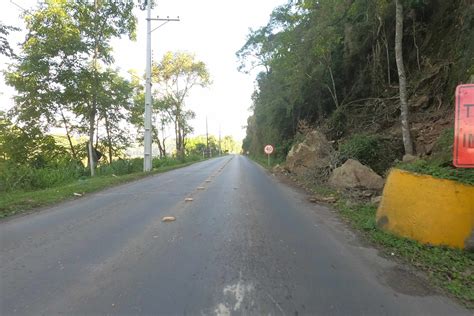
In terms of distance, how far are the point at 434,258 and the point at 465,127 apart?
5.66 feet

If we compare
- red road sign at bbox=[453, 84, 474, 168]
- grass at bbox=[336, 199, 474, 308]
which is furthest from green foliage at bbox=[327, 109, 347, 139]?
red road sign at bbox=[453, 84, 474, 168]

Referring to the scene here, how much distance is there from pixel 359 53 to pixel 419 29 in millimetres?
3095

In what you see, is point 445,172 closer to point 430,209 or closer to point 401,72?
point 430,209

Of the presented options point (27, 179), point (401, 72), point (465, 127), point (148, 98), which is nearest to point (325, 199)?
point (401, 72)

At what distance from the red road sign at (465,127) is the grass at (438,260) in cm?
123

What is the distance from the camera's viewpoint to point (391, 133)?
11.6 m

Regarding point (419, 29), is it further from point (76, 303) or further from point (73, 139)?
point (73, 139)

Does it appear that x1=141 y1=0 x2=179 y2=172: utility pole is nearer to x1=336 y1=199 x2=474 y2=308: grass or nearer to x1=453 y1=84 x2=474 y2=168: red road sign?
x1=336 y1=199 x2=474 y2=308: grass

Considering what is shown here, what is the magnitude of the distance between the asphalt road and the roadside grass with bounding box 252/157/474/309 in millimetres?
231

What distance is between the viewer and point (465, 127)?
12.5ft

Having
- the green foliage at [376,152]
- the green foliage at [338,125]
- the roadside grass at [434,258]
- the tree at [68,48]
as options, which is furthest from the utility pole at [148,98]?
the roadside grass at [434,258]

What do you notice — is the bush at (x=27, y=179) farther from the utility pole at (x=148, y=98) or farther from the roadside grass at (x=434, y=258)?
the roadside grass at (x=434, y=258)

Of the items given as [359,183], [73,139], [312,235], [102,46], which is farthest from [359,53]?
[73,139]

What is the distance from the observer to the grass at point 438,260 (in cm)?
335
